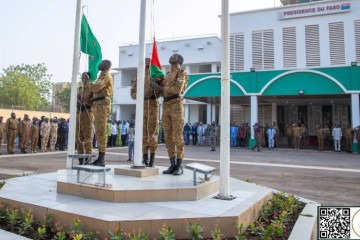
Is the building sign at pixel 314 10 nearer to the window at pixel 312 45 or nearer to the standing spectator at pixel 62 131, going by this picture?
the window at pixel 312 45

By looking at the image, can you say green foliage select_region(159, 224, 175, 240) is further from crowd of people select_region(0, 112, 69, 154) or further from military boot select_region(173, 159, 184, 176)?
crowd of people select_region(0, 112, 69, 154)

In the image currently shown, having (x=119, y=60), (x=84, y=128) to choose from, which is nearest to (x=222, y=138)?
(x=84, y=128)

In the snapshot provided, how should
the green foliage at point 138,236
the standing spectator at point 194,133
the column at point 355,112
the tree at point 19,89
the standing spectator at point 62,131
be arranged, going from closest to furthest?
the green foliage at point 138,236 → the standing spectator at point 62,131 → the column at point 355,112 → the standing spectator at point 194,133 → the tree at point 19,89

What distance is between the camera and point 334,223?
272cm

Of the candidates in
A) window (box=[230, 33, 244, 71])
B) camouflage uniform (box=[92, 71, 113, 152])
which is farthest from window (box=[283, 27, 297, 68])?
camouflage uniform (box=[92, 71, 113, 152])

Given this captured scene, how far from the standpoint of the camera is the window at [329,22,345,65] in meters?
21.0

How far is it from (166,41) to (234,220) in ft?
97.1

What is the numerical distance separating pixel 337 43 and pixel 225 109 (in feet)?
65.6

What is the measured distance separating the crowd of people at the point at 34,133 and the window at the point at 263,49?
14.0 meters

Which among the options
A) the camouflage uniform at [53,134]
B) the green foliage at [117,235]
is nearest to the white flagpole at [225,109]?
the green foliage at [117,235]

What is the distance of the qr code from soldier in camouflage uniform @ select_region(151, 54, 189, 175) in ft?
10.1

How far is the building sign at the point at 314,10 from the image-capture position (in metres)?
21.1

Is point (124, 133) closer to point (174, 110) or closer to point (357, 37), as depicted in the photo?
point (174, 110)

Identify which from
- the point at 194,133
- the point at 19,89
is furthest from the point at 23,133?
the point at 19,89
